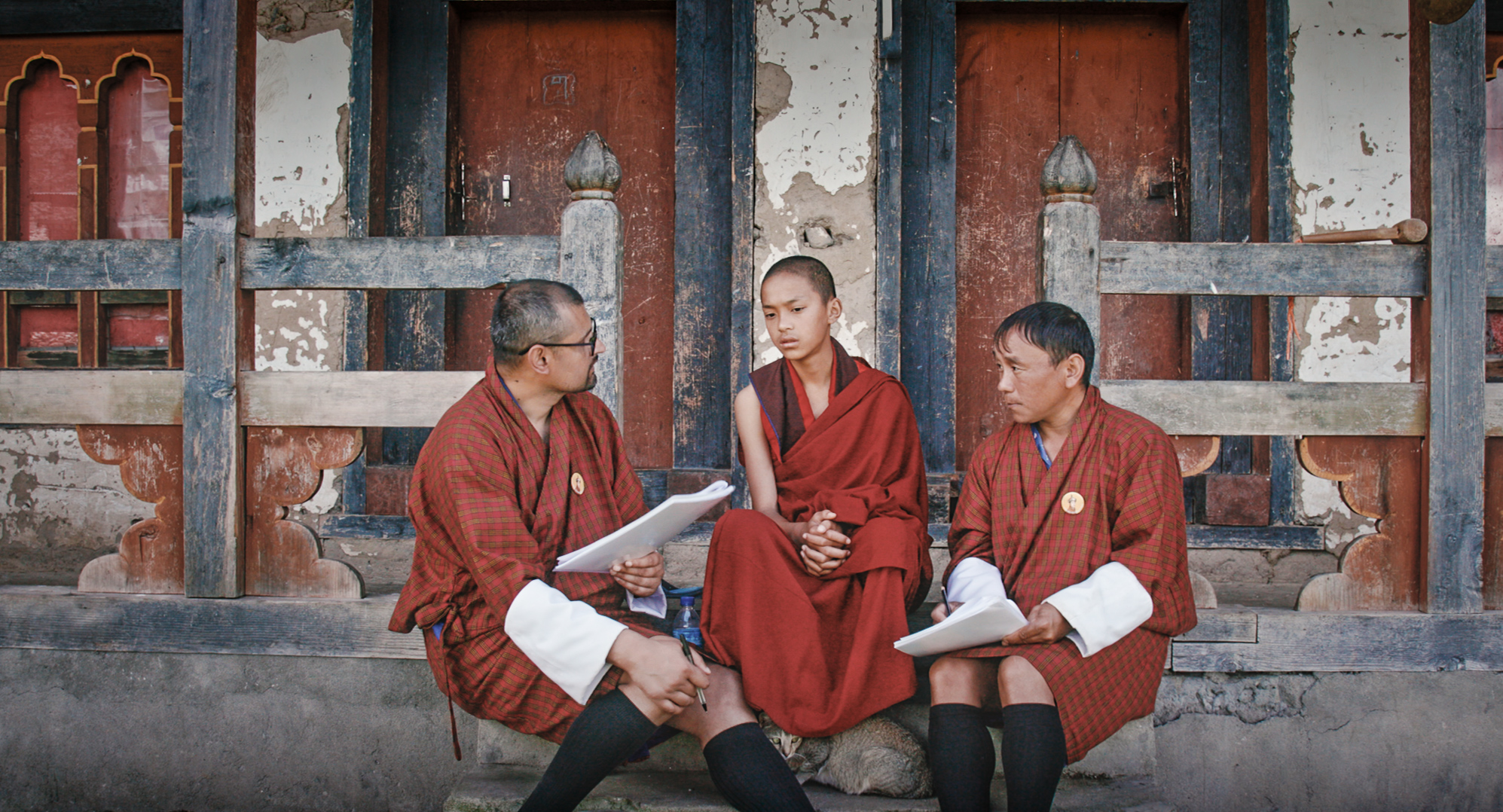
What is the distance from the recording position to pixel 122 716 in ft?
9.09

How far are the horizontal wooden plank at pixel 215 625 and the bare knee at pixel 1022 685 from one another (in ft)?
5.68

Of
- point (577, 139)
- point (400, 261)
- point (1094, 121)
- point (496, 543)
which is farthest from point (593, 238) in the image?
point (1094, 121)

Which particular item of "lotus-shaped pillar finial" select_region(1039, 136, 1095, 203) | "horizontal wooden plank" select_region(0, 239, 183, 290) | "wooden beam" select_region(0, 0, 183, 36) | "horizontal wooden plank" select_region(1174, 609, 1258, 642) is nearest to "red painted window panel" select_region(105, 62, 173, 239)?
"wooden beam" select_region(0, 0, 183, 36)

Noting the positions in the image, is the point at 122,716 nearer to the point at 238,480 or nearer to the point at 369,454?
the point at 238,480

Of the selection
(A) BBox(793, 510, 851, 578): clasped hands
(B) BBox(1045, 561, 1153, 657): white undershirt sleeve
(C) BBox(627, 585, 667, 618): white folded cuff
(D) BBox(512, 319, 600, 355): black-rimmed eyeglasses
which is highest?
(D) BBox(512, 319, 600, 355): black-rimmed eyeglasses

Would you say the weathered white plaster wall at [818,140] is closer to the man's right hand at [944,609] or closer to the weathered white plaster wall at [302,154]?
the man's right hand at [944,609]

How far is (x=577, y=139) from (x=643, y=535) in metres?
2.78

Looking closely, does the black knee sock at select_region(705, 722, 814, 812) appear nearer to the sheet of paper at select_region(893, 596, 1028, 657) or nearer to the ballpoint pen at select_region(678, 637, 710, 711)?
the ballpoint pen at select_region(678, 637, 710, 711)

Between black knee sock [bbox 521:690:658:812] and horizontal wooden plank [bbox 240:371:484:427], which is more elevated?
horizontal wooden plank [bbox 240:371:484:427]

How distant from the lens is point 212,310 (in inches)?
107

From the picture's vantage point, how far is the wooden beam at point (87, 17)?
435cm

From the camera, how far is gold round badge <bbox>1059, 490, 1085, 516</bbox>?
2.17m

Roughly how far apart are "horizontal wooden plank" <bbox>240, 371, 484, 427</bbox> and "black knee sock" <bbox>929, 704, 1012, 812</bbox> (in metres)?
1.61

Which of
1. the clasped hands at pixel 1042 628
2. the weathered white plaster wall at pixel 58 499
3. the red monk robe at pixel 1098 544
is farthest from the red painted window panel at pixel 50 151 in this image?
the clasped hands at pixel 1042 628
